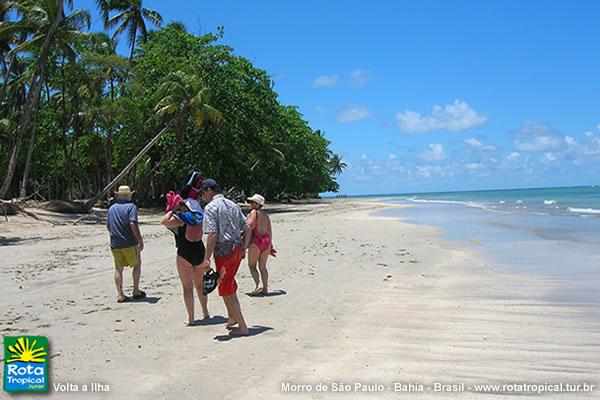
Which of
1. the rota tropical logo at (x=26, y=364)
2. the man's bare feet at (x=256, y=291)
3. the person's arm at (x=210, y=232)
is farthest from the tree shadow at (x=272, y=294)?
the rota tropical logo at (x=26, y=364)

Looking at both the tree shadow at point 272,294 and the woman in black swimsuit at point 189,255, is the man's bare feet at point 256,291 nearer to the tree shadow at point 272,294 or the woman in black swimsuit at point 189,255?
the tree shadow at point 272,294

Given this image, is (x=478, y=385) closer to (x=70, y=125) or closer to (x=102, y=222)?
(x=102, y=222)

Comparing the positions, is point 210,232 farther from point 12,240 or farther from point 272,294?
point 12,240

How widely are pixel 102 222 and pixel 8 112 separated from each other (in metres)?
23.4

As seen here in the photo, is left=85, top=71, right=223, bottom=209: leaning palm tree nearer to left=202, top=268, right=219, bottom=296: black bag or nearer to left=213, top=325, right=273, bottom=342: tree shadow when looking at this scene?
left=213, top=325, right=273, bottom=342: tree shadow

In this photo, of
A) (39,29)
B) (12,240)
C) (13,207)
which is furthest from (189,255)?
(39,29)

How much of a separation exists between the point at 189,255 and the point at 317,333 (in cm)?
167

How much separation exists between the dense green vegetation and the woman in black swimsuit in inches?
749

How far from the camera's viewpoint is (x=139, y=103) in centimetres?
3094

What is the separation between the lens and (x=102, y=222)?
74.3 feet

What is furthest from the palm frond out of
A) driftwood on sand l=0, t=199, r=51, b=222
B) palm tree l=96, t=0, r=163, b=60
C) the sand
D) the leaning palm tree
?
the sand

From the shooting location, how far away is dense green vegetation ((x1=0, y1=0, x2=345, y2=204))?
28.0 meters

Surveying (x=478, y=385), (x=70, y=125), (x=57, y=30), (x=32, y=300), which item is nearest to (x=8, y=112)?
(x=70, y=125)

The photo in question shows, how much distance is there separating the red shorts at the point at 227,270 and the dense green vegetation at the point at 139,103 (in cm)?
1977
